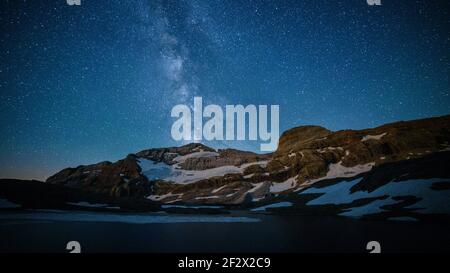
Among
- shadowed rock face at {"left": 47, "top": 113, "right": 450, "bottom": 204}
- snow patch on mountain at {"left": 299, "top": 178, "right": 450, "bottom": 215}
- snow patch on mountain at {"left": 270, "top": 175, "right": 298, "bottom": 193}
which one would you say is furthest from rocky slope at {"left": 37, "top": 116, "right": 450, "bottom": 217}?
snow patch on mountain at {"left": 299, "top": 178, "right": 450, "bottom": 215}

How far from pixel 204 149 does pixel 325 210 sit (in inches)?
5633

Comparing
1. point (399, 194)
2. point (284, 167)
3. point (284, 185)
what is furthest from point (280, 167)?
point (399, 194)

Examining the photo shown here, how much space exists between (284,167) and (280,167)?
1.89m

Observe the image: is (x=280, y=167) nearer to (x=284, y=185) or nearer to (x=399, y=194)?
(x=284, y=185)

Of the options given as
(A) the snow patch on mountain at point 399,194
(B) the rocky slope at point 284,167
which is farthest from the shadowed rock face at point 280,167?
(A) the snow patch on mountain at point 399,194

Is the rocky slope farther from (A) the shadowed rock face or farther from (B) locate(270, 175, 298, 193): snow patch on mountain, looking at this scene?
(B) locate(270, 175, 298, 193): snow patch on mountain

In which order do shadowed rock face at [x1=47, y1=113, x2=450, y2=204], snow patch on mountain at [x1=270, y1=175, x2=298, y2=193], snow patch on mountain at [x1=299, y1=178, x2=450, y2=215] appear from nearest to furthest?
snow patch on mountain at [x1=299, y1=178, x2=450, y2=215] < shadowed rock face at [x1=47, y1=113, x2=450, y2=204] < snow patch on mountain at [x1=270, y1=175, x2=298, y2=193]

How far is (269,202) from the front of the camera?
6800cm

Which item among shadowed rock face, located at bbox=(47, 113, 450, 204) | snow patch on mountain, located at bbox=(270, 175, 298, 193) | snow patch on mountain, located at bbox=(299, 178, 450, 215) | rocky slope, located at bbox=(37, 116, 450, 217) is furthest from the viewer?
snow patch on mountain, located at bbox=(270, 175, 298, 193)

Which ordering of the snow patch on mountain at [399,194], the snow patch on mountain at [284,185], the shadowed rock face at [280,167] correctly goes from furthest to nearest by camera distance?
1. the snow patch on mountain at [284,185]
2. the shadowed rock face at [280,167]
3. the snow patch on mountain at [399,194]

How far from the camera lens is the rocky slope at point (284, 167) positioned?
61469mm

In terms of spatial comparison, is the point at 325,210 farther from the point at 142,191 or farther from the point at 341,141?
the point at 142,191

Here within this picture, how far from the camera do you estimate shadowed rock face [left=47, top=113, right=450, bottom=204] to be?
208ft

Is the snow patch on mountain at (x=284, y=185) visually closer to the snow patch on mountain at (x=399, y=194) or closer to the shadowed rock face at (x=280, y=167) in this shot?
the shadowed rock face at (x=280, y=167)
